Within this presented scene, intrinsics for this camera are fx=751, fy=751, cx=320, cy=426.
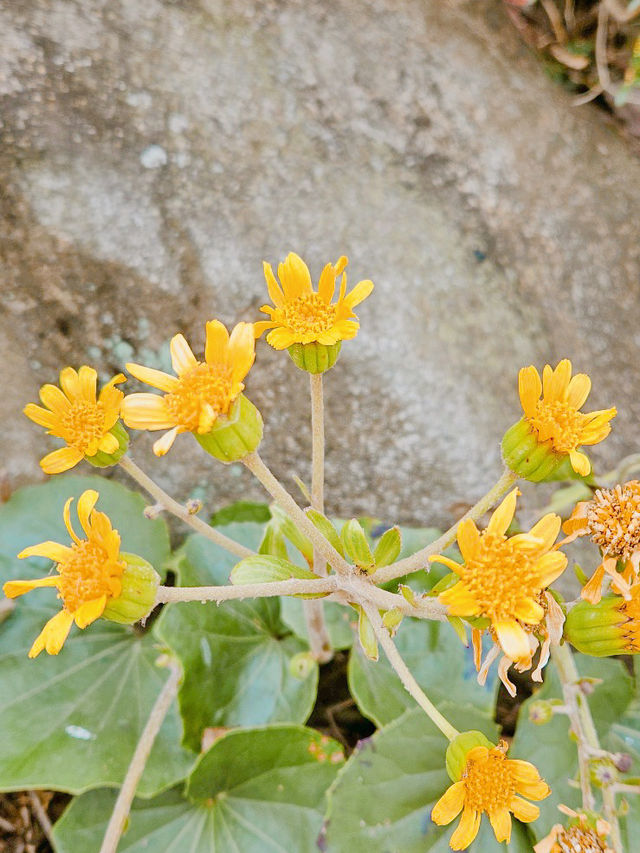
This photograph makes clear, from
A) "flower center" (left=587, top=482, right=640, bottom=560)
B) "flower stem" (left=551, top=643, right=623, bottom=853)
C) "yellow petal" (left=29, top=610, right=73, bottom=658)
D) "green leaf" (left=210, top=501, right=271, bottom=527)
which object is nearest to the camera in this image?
"yellow petal" (left=29, top=610, right=73, bottom=658)

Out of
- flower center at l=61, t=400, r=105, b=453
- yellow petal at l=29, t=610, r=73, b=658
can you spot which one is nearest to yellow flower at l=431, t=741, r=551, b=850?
yellow petal at l=29, t=610, r=73, b=658

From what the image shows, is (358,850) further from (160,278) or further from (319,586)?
(160,278)

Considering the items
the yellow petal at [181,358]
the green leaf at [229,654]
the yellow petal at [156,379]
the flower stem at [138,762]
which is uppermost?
the yellow petal at [181,358]

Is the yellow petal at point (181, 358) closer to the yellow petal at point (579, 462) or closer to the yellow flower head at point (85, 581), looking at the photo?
the yellow flower head at point (85, 581)

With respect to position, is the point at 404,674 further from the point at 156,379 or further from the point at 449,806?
the point at 156,379

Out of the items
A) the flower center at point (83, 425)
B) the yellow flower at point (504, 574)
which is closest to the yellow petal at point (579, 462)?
the yellow flower at point (504, 574)

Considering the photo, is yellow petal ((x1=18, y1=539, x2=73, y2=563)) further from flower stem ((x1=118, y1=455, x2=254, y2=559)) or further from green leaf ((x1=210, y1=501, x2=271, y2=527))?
green leaf ((x1=210, y1=501, x2=271, y2=527))
